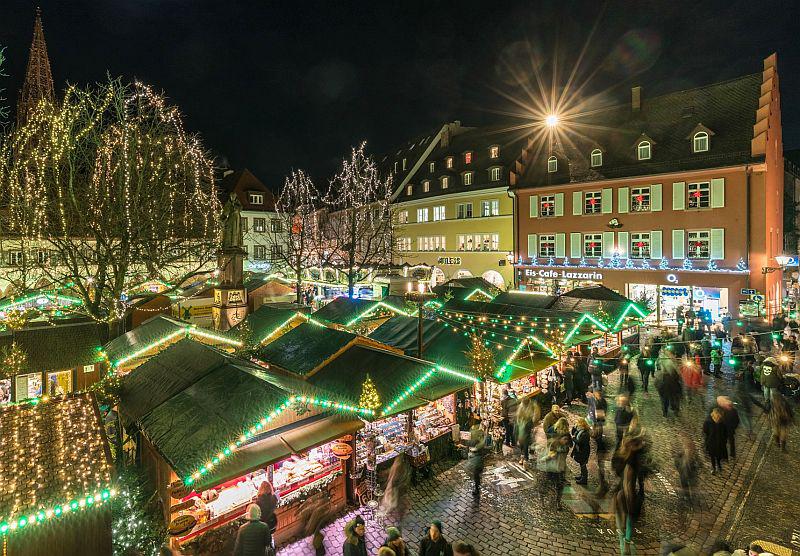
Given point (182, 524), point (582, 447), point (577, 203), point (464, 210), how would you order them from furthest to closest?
point (464, 210) → point (577, 203) → point (582, 447) → point (182, 524)

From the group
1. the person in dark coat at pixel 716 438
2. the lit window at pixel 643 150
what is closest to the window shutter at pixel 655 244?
the lit window at pixel 643 150

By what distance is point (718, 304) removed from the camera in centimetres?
2491

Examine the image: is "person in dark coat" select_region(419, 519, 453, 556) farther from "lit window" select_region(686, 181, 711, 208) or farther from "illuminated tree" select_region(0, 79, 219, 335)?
"lit window" select_region(686, 181, 711, 208)

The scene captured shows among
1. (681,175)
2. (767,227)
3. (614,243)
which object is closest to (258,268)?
(614,243)

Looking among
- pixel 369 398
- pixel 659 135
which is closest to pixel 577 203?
pixel 659 135

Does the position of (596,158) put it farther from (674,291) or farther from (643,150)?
(674,291)

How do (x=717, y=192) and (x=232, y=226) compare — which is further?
(x=717, y=192)

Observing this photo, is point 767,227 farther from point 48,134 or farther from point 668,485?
point 48,134

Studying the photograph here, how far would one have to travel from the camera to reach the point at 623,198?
2898cm

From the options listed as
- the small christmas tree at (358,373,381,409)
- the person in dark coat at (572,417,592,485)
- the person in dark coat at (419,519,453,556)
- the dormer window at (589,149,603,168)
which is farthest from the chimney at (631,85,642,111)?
the person in dark coat at (419,519,453,556)

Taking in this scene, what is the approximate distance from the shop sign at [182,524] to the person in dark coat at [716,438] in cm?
979

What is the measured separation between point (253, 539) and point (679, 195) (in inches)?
1121

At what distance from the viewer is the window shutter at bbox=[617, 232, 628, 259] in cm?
2898

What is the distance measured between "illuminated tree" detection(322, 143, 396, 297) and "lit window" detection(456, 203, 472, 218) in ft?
18.3
